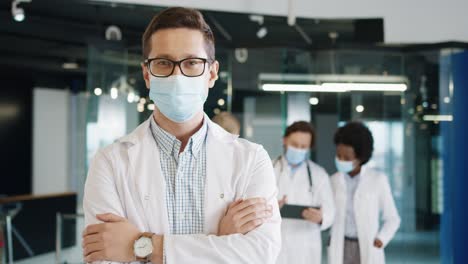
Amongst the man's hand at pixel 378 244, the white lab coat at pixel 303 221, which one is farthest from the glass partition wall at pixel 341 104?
the man's hand at pixel 378 244

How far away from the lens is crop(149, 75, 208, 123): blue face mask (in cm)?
200

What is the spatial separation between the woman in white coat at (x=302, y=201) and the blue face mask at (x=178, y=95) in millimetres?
2833

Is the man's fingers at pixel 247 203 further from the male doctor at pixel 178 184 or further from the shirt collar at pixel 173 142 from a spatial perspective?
the shirt collar at pixel 173 142

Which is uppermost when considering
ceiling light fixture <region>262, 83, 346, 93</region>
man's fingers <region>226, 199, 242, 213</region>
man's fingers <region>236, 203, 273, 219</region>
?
ceiling light fixture <region>262, 83, 346, 93</region>

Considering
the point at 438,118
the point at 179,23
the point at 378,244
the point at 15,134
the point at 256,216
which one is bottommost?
the point at 378,244

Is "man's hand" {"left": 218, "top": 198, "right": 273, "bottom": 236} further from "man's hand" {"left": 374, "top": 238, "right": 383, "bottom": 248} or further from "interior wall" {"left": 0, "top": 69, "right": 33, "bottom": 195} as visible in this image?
"interior wall" {"left": 0, "top": 69, "right": 33, "bottom": 195}

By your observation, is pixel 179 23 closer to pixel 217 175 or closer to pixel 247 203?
pixel 217 175

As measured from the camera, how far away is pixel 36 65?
35.2ft

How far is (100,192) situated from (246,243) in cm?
51

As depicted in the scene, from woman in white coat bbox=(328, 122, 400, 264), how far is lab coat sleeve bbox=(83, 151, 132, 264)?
10.3ft

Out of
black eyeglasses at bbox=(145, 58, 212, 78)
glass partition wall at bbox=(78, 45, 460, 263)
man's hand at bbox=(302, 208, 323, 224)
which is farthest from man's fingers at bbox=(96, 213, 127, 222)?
glass partition wall at bbox=(78, 45, 460, 263)

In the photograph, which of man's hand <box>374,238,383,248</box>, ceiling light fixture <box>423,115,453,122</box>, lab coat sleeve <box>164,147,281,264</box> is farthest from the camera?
ceiling light fixture <box>423,115,453,122</box>

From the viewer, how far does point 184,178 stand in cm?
Result: 203

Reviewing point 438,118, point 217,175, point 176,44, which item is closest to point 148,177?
point 217,175
